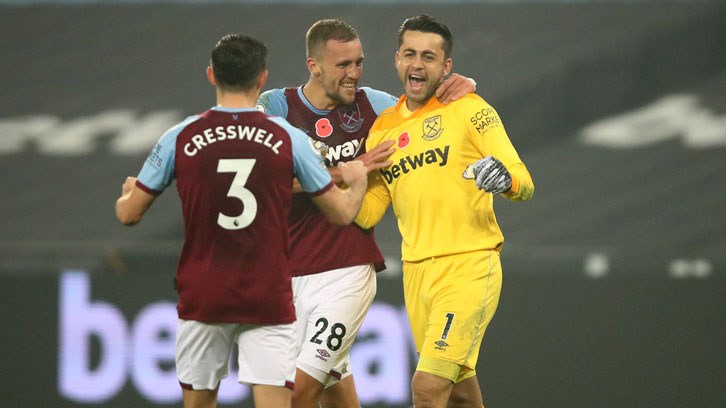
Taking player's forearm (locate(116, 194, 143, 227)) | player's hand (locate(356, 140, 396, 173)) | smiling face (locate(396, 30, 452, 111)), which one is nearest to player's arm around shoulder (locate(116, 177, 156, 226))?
player's forearm (locate(116, 194, 143, 227))

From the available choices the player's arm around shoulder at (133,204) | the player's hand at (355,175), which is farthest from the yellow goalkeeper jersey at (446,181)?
the player's arm around shoulder at (133,204)

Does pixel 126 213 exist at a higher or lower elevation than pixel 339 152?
lower

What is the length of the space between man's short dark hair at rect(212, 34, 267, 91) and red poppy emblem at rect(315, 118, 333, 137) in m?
1.14

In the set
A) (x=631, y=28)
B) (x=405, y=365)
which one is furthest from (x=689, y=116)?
(x=405, y=365)

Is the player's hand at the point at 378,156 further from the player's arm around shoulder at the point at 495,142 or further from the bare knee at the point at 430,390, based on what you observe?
the bare knee at the point at 430,390

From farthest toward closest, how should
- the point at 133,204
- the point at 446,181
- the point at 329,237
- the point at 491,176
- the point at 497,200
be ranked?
the point at 497,200
the point at 329,237
the point at 446,181
the point at 491,176
the point at 133,204

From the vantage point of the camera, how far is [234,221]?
11.8ft

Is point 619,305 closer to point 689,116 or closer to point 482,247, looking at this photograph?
point 482,247

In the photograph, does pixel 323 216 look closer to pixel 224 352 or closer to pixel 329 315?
pixel 329 315

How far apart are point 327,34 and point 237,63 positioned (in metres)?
1.24

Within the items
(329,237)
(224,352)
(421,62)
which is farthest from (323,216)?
(224,352)

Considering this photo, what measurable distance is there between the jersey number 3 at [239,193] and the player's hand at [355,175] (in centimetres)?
58

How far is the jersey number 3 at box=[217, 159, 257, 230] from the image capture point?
3.58 m

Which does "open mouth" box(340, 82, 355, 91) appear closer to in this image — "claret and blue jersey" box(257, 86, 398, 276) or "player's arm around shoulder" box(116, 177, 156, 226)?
"claret and blue jersey" box(257, 86, 398, 276)
